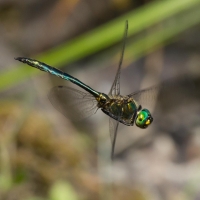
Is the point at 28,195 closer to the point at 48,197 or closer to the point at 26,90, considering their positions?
the point at 48,197

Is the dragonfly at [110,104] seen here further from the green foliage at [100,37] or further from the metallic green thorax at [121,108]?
the green foliage at [100,37]

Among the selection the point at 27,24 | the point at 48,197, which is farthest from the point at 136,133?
the point at 27,24

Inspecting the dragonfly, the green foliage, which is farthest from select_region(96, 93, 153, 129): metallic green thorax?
the green foliage

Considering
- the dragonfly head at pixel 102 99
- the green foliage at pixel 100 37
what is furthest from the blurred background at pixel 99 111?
the dragonfly head at pixel 102 99

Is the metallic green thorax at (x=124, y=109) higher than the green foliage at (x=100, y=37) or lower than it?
lower

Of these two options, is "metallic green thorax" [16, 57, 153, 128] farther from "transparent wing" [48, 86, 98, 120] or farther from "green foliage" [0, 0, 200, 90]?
"green foliage" [0, 0, 200, 90]

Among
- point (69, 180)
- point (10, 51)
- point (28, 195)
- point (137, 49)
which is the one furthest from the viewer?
point (10, 51)

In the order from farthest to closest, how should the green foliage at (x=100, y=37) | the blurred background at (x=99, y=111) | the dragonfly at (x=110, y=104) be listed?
the blurred background at (x=99, y=111) → the green foliage at (x=100, y=37) → the dragonfly at (x=110, y=104)
